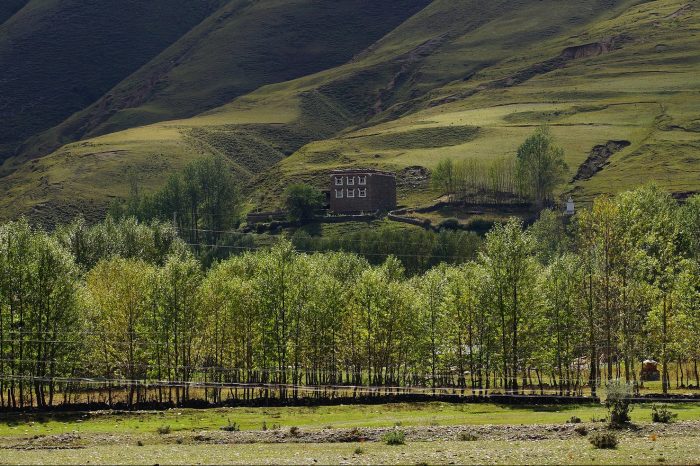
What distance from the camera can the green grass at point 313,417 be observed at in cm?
9794

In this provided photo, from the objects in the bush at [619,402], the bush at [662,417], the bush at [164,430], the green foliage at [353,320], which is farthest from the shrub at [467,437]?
the green foliage at [353,320]

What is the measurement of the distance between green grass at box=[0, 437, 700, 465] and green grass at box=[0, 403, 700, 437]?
15.1 metres

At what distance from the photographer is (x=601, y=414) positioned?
336 feet

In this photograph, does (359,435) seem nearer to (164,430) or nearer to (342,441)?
(342,441)

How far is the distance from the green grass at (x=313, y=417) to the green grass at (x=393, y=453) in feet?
49.6

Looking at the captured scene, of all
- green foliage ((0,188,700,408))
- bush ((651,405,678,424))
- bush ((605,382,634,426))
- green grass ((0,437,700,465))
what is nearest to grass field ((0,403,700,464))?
green grass ((0,437,700,465))

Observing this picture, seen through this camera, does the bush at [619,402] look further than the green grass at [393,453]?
Yes

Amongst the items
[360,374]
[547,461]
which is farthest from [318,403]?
[547,461]

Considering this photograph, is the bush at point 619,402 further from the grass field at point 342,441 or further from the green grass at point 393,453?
the green grass at point 393,453

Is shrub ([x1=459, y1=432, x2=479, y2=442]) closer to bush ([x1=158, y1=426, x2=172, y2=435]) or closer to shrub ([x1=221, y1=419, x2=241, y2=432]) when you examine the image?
shrub ([x1=221, y1=419, x2=241, y2=432])

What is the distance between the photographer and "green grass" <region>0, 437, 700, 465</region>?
68.2 m

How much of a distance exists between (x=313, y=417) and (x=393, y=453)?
1403 inches

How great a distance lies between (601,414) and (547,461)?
123ft

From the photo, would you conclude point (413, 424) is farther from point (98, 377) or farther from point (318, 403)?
point (98, 377)
